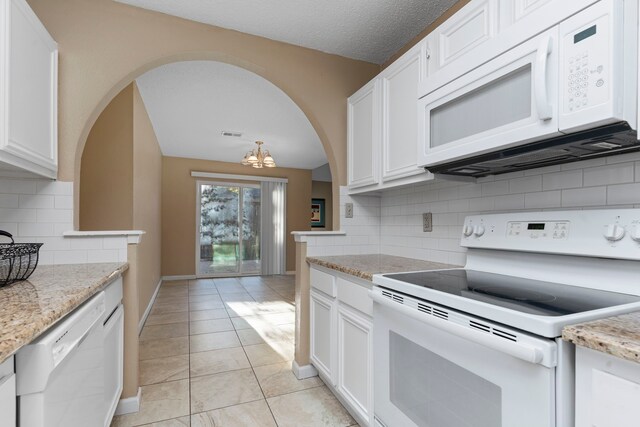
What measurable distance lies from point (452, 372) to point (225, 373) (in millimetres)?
1782

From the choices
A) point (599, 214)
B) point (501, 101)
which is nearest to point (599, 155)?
point (599, 214)

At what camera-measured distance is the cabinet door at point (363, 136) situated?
2.08 metres

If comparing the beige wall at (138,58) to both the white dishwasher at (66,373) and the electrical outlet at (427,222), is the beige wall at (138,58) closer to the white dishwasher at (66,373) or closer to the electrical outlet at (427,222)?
the electrical outlet at (427,222)

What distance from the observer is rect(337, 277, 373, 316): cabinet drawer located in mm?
1573

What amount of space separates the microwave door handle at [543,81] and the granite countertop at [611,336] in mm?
606

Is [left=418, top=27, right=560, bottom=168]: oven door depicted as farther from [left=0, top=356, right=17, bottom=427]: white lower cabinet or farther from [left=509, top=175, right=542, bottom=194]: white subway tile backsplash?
[left=0, top=356, right=17, bottom=427]: white lower cabinet

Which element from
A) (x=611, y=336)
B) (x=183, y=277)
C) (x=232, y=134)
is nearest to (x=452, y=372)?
(x=611, y=336)

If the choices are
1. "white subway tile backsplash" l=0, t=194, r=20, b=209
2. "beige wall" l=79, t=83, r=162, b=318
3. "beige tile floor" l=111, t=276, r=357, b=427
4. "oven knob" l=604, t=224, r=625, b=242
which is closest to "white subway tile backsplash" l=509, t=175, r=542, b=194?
"oven knob" l=604, t=224, r=625, b=242

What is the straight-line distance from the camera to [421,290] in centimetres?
118

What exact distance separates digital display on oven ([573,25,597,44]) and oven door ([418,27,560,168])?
53 millimetres

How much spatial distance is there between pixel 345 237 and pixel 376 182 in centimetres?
52

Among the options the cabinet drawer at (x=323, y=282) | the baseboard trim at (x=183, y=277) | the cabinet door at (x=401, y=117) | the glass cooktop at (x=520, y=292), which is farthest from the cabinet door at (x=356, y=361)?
the baseboard trim at (x=183, y=277)

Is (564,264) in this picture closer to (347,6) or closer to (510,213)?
(510,213)

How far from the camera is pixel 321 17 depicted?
1.98 metres
